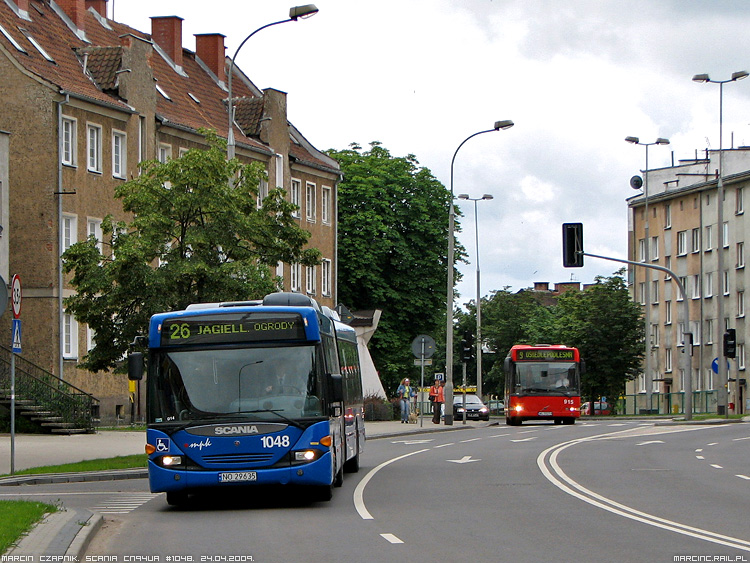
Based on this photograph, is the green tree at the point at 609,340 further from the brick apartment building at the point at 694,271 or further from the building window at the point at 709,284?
the building window at the point at 709,284

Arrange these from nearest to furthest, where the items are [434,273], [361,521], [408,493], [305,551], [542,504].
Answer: [305,551] < [361,521] < [542,504] < [408,493] < [434,273]

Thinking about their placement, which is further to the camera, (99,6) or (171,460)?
(99,6)

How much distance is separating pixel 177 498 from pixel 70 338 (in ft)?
89.7

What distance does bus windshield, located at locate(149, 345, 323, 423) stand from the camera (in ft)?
54.1

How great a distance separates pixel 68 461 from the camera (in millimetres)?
25656

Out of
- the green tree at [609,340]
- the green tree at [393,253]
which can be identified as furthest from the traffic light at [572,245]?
the green tree at [609,340]

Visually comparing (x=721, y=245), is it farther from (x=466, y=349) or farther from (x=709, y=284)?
(x=709, y=284)

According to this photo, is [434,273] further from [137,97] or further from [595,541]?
[595,541]

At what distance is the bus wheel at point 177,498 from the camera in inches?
683

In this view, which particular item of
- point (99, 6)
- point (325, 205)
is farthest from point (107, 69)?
point (325, 205)

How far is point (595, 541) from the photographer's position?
40.8ft

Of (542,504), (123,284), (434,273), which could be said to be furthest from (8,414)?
(434,273)

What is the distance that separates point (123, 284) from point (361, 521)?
1572 centimetres

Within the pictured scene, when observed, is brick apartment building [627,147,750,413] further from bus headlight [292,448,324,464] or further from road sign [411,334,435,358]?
bus headlight [292,448,324,464]
